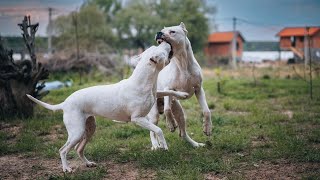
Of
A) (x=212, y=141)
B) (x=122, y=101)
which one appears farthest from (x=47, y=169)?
(x=212, y=141)

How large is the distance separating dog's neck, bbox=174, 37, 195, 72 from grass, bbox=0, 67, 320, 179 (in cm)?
143

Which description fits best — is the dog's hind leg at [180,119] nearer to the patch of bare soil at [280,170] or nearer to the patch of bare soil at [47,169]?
the patch of bare soil at [47,169]

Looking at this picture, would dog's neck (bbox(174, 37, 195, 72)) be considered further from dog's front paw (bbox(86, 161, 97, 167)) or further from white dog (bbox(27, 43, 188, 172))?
dog's front paw (bbox(86, 161, 97, 167))

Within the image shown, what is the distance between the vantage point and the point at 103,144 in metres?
8.28

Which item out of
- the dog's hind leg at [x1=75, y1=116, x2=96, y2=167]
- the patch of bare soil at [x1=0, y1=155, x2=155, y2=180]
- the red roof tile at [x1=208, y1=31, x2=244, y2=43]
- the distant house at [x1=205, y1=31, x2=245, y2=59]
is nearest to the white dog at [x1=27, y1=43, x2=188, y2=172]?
the dog's hind leg at [x1=75, y1=116, x2=96, y2=167]

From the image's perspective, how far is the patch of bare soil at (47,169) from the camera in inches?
Answer: 250

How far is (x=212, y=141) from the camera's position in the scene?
8305 millimetres

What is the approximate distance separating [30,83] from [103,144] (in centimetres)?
403

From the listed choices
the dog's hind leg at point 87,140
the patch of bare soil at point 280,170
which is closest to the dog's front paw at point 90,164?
the dog's hind leg at point 87,140

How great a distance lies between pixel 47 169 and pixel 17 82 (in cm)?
502

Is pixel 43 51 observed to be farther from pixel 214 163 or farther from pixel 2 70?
pixel 214 163

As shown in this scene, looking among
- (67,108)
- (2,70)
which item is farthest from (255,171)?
(2,70)

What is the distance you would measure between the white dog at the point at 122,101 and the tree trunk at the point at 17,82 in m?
4.88

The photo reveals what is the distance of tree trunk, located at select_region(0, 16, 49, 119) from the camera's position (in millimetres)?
11062
